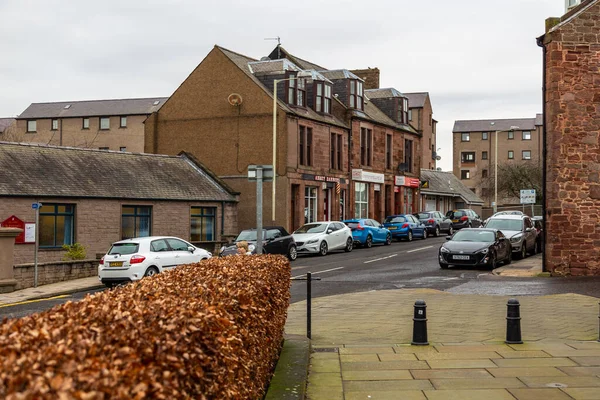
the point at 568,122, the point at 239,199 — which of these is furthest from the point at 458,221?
the point at 568,122

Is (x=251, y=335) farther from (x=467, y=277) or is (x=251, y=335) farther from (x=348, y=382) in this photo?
(x=467, y=277)

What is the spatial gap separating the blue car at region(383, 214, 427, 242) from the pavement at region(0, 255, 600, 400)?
29664mm

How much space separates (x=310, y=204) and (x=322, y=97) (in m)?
7.21

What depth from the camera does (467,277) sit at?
23141 millimetres

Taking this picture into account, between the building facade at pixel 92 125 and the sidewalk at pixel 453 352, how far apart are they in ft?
216

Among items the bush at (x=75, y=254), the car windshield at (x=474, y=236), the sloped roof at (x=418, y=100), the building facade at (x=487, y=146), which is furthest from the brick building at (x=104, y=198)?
the building facade at (x=487, y=146)

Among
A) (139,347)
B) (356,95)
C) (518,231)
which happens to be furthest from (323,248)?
(139,347)

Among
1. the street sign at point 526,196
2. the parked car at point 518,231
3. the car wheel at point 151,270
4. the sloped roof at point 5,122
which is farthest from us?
the sloped roof at point 5,122

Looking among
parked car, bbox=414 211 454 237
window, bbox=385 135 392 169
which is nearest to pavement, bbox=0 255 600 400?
parked car, bbox=414 211 454 237

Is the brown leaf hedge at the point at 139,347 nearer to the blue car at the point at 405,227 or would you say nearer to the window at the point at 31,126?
the blue car at the point at 405,227

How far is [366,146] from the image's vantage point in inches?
2078

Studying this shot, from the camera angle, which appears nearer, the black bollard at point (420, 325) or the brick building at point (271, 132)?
the black bollard at point (420, 325)

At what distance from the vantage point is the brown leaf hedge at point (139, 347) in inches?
105

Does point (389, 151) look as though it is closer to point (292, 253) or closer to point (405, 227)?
point (405, 227)
